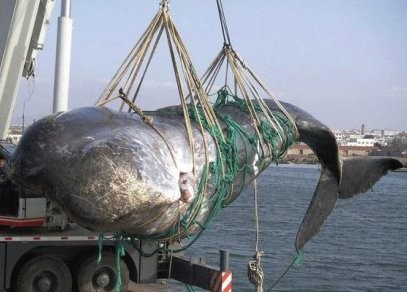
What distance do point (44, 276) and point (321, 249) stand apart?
→ 43.0 feet

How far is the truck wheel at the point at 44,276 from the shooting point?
32.9ft

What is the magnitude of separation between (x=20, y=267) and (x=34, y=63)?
537cm

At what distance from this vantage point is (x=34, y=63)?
45.6 feet

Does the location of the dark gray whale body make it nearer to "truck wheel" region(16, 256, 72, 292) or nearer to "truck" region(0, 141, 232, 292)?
"truck" region(0, 141, 232, 292)

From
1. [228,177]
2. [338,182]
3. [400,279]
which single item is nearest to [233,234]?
[400,279]

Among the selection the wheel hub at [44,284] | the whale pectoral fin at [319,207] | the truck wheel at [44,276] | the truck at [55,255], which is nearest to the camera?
the whale pectoral fin at [319,207]

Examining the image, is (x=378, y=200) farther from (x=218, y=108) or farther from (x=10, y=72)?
(x=218, y=108)

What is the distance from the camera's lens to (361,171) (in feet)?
19.6

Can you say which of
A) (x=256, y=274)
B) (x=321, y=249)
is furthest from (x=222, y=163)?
(x=321, y=249)

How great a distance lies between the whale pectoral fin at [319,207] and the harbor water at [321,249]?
904 cm

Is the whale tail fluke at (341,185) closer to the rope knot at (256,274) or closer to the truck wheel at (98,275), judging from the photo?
the rope knot at (256,274)

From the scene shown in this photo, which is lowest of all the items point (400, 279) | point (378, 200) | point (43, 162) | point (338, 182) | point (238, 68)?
point (378, 200)

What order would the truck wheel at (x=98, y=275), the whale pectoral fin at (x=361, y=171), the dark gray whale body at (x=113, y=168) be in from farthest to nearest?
the truck wheel at (x=98, y=275)
the whale pectoral fin at (x=361, y=171)
the dark gray whale body at (x=113, y=168)

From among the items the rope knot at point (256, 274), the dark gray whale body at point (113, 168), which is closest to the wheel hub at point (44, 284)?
the rope knot at point (256, 274)
